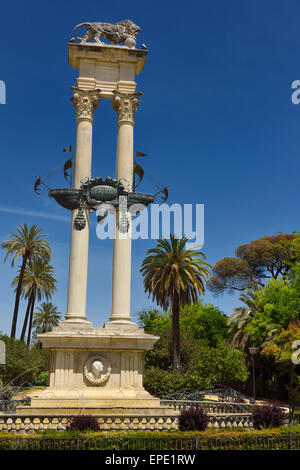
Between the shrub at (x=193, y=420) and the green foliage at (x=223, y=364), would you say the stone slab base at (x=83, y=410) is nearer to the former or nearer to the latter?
the shrub at (x=193, y=420)

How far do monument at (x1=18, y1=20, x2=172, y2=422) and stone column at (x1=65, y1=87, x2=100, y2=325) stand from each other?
0.04m

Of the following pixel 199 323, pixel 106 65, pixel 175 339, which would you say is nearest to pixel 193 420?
pixel 106 65

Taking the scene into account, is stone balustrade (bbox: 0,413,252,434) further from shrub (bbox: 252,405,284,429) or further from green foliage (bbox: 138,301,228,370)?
green foliage (bbox: 138,301,228,370)

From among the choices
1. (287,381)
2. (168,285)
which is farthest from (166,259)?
(287,381)

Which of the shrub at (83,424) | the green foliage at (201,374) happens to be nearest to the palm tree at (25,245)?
the green foliage at (201,374)

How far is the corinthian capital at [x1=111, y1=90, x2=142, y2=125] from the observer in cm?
2348

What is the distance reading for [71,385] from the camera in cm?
1919

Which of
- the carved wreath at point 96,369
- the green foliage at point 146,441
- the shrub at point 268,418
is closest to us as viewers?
the green foliage at point 146,441

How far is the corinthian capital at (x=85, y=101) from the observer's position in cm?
2322

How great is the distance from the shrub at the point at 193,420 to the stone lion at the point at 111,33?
56.9 feet

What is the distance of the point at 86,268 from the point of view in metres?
21.5

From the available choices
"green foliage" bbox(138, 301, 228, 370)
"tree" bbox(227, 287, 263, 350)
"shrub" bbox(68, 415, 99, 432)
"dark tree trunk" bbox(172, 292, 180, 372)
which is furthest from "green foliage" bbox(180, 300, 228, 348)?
"shrub" bbox(68, 415, 99, 432)

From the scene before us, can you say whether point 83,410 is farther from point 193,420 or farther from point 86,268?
point 86,268
